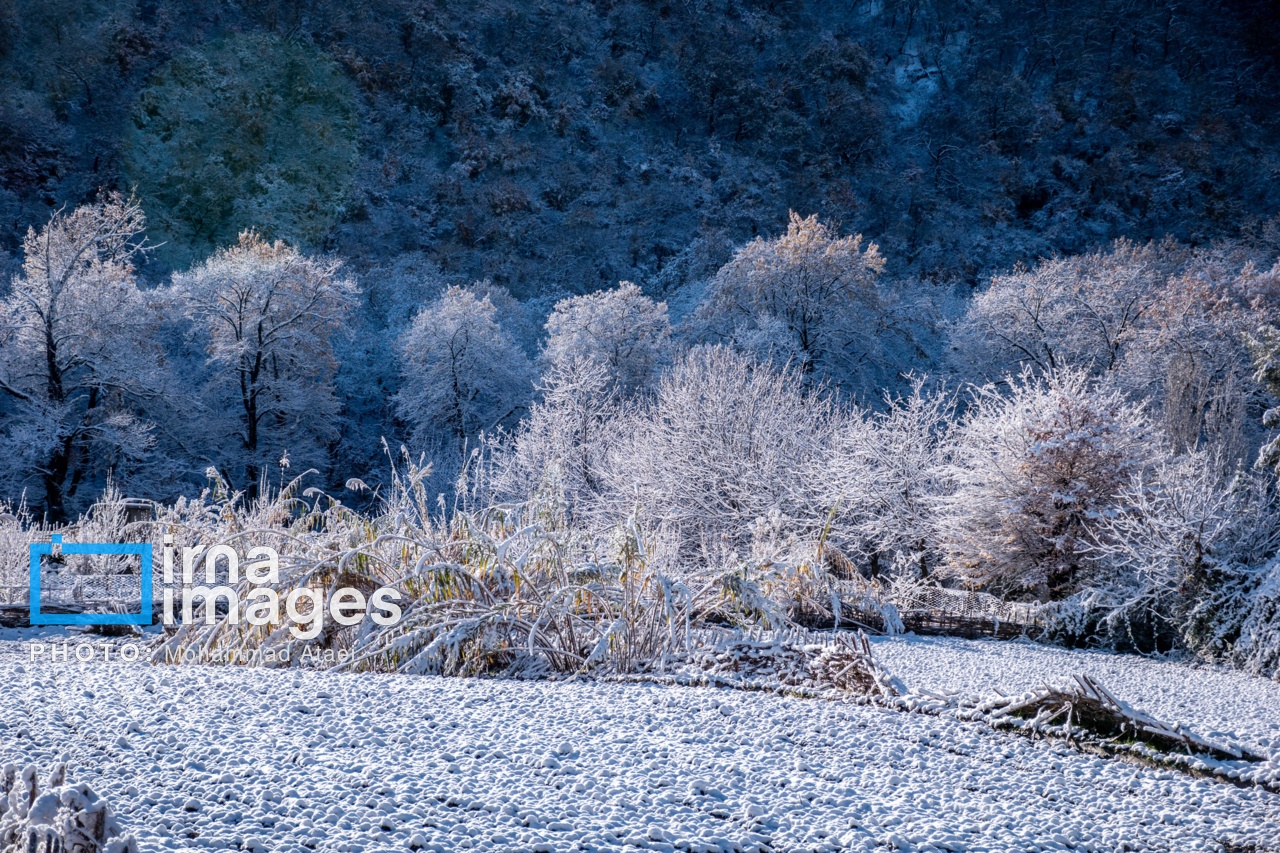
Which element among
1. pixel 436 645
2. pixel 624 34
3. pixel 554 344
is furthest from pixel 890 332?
pixel 624 34

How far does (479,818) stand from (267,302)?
23745 mm

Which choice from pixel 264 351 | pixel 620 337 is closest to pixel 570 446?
pixel 620 337

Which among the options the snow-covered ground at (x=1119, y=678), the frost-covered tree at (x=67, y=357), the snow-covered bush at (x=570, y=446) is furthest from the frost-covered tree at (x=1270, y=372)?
the frost-covered tree at (x=67, y=357)

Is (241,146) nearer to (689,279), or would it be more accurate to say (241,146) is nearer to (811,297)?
(689,279)

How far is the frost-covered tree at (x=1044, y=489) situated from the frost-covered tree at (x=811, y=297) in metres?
11.2

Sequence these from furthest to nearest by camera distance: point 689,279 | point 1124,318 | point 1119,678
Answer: point 689,279, point 1124,318, point 1119,678

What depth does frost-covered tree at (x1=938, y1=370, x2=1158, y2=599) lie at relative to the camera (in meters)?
10.9

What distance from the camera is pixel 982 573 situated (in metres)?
11.8

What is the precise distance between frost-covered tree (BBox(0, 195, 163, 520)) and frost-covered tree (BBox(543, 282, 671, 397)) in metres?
10.3

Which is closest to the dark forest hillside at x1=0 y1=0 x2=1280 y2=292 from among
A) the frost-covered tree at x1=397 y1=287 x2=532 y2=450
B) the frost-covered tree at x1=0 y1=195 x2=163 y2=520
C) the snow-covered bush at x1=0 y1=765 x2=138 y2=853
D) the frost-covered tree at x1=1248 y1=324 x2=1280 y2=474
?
the frost-covered tree at x1=397 y1=287 x2=532 y2=450

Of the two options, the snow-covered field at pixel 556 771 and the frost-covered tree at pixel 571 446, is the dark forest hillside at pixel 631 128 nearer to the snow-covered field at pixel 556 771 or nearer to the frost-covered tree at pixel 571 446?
the frost-covered tree at pixel 571 446

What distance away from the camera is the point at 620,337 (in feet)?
77.6

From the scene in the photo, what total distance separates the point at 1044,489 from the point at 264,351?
66.0 feet

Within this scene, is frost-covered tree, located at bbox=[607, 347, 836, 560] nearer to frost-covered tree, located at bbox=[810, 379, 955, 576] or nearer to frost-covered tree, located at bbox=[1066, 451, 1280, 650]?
frost-covered tree, located at bbox=[810, 379, 955, 576]
